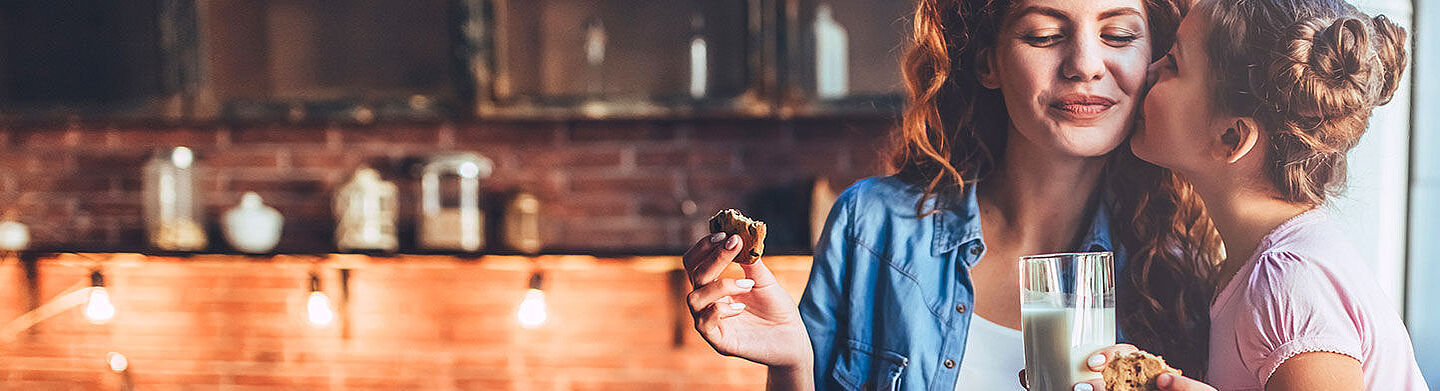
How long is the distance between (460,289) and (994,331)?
1797mm

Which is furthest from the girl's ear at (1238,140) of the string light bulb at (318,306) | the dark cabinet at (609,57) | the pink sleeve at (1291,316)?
the string light bulb at (318,306)

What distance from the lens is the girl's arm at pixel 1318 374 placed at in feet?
3.10

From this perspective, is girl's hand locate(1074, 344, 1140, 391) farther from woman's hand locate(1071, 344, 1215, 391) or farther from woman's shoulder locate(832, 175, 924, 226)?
woman's shoulder locate(832, 175, 924, 226)

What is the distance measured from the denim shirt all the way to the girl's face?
25 cm

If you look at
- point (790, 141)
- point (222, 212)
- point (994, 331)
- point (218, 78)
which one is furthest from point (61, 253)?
point (994, 331)

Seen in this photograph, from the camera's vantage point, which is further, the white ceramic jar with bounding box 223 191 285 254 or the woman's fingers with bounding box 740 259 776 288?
the white ceramic jar with bounding box 223 191 285 254

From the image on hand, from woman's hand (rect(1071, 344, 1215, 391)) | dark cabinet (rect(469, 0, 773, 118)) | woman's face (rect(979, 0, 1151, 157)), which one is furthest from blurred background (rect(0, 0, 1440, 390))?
woman's hand (rect(1071, 344, 1215, 391))

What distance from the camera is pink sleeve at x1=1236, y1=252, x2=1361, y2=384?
0.96 metres

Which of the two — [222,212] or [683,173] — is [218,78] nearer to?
[222,212]

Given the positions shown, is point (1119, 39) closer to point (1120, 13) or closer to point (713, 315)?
point (1120, 13)

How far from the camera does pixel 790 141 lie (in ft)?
8.04

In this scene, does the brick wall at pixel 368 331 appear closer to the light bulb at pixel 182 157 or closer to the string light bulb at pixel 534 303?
the string light bulb at pixel 534 303

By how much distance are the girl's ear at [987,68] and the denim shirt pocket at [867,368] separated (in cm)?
37

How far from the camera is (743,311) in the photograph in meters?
1.19
